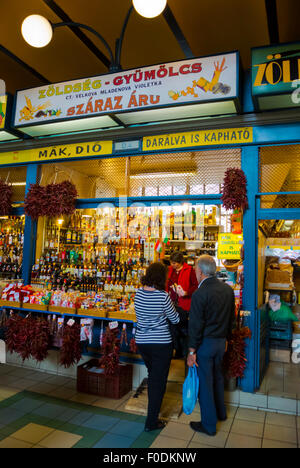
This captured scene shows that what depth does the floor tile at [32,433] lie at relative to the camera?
3291 millimetres

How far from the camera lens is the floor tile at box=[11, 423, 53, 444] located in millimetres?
3291

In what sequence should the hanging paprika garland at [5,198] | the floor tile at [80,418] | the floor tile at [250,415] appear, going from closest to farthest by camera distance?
the floor tile at [80,418]
the floor tile at [250,415]
the hanging paprika garland at [5,198]

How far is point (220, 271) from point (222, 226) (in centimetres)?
84

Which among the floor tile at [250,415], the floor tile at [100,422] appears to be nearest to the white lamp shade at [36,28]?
the floor tile at [100,422]

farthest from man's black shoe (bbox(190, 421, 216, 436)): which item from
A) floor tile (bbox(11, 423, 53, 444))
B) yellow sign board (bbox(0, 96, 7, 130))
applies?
yellow sign board (bbox(0, 96, 7, 130))

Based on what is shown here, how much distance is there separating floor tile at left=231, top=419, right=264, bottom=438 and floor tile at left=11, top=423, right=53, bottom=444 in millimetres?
1987

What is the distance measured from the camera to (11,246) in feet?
21.2

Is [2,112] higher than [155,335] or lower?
higher

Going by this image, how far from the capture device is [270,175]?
15.1ft

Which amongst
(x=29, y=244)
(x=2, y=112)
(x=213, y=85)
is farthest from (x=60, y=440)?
(x=2, y=112)

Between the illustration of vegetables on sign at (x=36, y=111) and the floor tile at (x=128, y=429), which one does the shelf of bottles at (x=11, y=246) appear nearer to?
the illustration of vegetables on sign at (x=36, y=111)

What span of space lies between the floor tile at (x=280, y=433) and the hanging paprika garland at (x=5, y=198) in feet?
17.6

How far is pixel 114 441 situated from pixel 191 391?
910mm

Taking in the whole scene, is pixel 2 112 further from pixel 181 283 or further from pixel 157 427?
pixel 157 427
